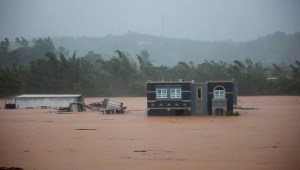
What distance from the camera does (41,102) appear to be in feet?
184

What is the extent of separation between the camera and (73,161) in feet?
54.7

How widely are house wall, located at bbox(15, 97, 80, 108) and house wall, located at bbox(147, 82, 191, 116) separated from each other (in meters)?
18.3

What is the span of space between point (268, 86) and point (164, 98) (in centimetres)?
5761

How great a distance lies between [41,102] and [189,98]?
24.8 metres

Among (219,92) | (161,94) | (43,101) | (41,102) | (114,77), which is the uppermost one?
(114,77)

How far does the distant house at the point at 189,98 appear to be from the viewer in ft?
127

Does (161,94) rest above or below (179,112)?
above

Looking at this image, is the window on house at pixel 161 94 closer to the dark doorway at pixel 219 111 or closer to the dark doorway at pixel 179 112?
the dark doorway at pixel 179 112

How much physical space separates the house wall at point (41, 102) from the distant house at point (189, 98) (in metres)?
18.6

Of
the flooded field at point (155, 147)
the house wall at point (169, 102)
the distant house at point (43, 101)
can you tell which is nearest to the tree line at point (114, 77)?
the distant house at point (43, 101)

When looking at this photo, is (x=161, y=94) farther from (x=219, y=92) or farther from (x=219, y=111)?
(x=219, y=111)

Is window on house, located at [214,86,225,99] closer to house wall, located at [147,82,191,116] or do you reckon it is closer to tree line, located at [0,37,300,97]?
house wall, located at [147,82,191,116]

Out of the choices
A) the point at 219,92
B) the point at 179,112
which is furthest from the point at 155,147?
the point at 219,92

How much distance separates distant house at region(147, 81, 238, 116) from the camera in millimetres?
38781
